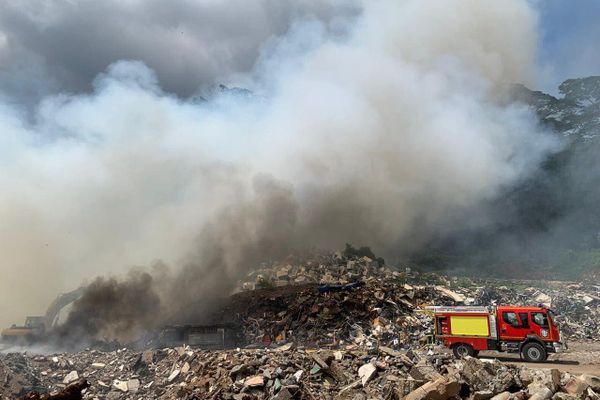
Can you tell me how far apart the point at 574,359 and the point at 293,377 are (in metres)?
9.91

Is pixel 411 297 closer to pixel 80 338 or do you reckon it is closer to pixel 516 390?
pixel 516 390

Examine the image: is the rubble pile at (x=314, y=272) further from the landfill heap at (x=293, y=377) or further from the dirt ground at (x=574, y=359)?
the landfill heap at (x=293, y=377)

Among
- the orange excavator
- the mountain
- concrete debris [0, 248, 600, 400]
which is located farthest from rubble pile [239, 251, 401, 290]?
the mountain

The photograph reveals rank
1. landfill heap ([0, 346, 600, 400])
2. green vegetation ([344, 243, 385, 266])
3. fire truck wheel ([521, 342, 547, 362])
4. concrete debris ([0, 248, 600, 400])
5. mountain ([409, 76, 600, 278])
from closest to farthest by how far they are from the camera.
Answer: landfill heap ([0, 346, 600, 400]), concrete debris ([0, 248, 600, 400]), fire truck wheel ([521, 342, 547, 362]), green vegetation ([344, 243, 385, 266]), mountain ([409, 76, 600, 278])

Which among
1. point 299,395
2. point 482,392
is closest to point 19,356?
point 299,395

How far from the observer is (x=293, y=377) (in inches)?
366

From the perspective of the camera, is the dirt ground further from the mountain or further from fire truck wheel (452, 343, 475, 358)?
the mountain

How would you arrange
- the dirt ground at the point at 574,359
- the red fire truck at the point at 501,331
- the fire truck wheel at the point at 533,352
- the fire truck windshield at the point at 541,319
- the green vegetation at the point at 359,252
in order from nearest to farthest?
the dirt ground at the point at 574,359 → the fire truck wheel at the point at 533,352 → the red fire truck at the point at 501,331 → the fire truck windshield at the point at 541,319 → the green vegetation at the point at 359,252

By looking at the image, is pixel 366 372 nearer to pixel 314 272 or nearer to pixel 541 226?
pixel 314 272

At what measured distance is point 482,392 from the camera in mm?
7566

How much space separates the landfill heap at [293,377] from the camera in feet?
25.3

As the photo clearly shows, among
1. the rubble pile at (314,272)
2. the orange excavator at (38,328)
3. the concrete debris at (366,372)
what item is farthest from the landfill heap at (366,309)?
the orange excavator at (38,328)

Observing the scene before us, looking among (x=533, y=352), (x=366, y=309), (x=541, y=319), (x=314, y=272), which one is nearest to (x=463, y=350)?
(x=533, y=352)

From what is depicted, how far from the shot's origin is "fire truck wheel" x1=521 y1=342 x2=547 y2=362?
1265 cm
